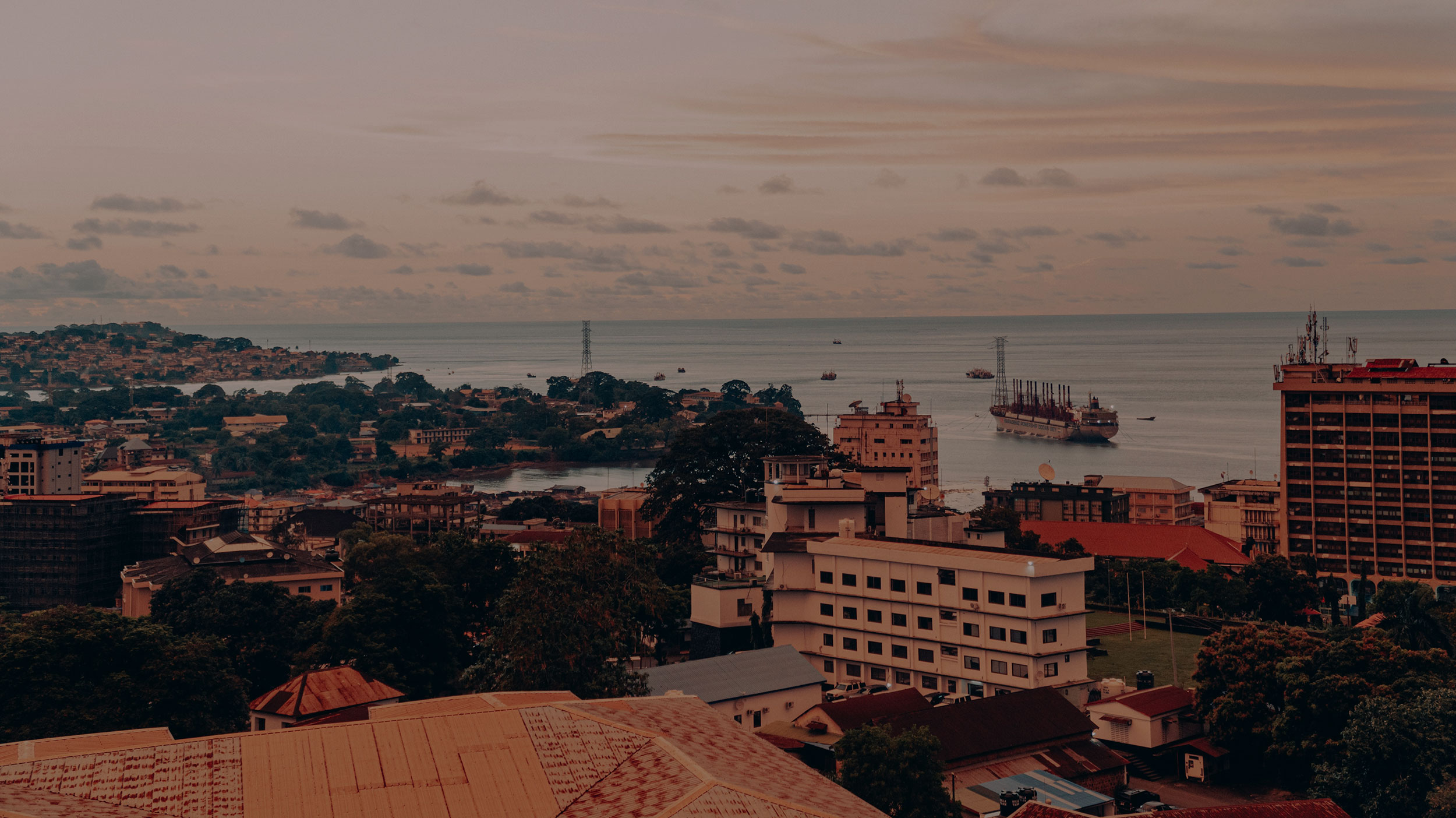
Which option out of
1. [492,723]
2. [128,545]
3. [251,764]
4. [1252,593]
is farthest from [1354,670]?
[128,545]

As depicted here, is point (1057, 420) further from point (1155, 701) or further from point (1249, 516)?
point (1155, 701)

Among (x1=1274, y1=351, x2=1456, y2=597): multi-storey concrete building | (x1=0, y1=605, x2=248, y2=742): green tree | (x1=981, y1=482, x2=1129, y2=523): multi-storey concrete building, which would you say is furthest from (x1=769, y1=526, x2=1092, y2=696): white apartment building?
(x1=981, y1=482, x2=1129, y2=523): multi-storey concrete building

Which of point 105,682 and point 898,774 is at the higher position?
point 105,682

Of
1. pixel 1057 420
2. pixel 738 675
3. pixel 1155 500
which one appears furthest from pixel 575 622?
pixel 1057 420

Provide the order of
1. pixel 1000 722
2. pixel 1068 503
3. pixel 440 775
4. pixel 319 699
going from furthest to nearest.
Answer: pixel 1068 503 → pixel 319 699 → pixel 1000 722 → pixel 440 775

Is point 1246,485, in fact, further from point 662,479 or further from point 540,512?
point 540,512
